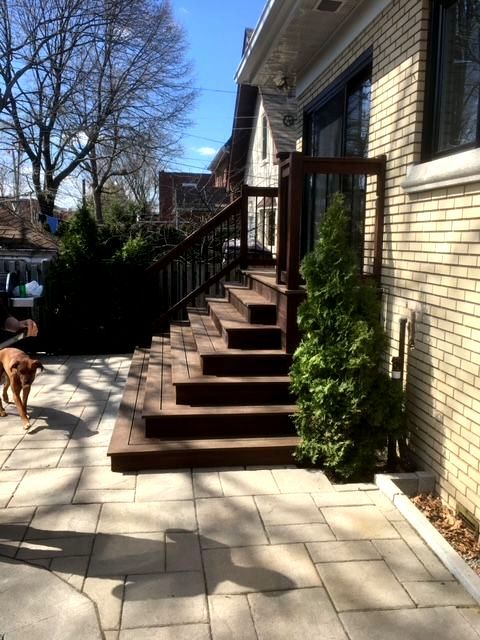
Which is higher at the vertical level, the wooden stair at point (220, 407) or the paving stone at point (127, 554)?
the wooden stair at point (220, 407)

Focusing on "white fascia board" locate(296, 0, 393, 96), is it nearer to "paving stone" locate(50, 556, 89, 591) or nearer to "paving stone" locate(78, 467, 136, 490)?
"paving stone" locate(78, 467, 136, 490)

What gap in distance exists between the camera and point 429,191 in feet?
10.6

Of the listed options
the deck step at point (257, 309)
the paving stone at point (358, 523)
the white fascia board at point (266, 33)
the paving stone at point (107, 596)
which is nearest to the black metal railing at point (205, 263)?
the white fascia board at point (266, 33)

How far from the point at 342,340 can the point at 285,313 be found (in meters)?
0.98

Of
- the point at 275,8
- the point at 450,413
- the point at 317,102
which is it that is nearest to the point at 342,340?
the point at 450,413

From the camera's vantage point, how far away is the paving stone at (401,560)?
2.46 meters

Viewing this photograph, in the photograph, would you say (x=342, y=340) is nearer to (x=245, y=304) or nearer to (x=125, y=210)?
(x=245, y=304)

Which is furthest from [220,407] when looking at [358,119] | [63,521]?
[358,119]

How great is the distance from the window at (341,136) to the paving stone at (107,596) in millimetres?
3245

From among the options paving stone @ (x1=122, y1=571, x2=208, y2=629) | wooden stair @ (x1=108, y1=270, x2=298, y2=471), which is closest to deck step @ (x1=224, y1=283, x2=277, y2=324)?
wooden stair @ (x1=108, y1=270, x2=298, y2=471)

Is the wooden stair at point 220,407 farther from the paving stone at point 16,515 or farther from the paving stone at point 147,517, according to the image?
the paving stone at point 16,515

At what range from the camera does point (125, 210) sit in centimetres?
1233

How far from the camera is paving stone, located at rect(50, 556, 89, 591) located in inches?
94.0

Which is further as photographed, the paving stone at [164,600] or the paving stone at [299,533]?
the paving stone at [299,533]
